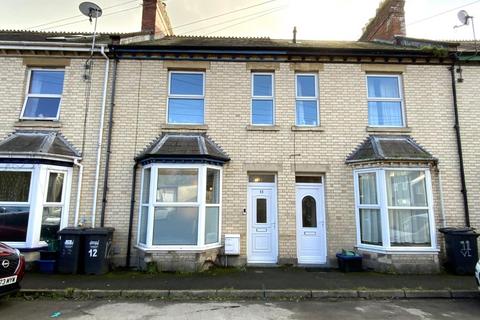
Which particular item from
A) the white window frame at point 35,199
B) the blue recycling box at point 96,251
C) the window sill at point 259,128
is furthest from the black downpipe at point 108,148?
the window sill at point 259,128

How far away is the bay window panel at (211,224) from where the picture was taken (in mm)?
7777

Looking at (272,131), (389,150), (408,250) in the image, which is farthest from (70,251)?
(389,150)

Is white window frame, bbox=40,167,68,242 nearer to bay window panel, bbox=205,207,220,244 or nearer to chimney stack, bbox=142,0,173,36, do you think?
bay window panel, bbox=205,207,220,244

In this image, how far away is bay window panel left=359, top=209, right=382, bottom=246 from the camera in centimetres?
780

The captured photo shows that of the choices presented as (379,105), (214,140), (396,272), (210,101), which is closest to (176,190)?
(214,140)

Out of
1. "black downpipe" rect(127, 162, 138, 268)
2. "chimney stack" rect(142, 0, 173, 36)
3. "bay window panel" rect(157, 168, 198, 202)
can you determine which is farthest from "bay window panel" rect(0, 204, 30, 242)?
"chimney stack" rect(142, 0, 173, 36)

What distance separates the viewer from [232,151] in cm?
845

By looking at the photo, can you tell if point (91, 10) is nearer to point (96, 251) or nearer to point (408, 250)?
point (96, 251)

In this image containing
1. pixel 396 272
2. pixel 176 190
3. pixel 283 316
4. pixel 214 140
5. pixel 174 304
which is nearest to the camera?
pixel 283 316

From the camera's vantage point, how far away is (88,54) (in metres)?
8.79

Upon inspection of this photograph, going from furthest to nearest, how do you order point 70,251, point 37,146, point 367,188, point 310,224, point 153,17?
point 153,17 < point 310,224 < point 367,188 < point 37,146 < point 70,251

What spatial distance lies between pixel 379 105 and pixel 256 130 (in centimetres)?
386

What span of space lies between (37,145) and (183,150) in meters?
3.87

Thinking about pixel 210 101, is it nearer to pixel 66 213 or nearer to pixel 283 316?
pixel 66 213
